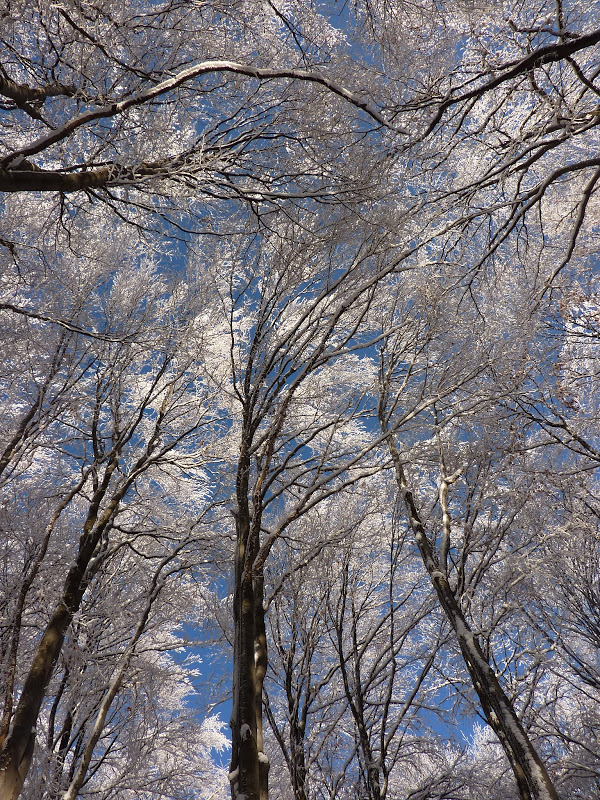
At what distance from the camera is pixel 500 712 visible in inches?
188

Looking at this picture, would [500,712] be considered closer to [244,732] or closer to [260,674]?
[260,674]

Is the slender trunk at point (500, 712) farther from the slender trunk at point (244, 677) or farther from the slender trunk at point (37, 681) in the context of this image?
the slender trunk at point (37, 681)

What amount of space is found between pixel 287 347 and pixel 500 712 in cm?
395

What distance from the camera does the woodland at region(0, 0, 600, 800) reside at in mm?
3547

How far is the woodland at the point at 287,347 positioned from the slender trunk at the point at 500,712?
37 mm

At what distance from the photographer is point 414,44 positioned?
3982 mm

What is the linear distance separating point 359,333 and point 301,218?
6.80 ft

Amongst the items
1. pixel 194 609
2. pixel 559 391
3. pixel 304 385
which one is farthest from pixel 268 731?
pixel 559 391

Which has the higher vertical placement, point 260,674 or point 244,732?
point 260,674

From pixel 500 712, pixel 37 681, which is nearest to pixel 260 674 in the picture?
pixel 37 681

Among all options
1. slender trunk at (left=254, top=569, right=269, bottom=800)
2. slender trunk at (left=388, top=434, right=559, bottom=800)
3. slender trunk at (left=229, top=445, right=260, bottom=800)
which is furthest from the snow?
slender trunk at (left=388, top=434, right=559, bottom=800)

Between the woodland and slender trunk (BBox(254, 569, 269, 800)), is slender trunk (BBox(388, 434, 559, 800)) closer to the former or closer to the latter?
the woodland

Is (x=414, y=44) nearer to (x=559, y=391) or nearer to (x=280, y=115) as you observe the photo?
(x=280, y=115)

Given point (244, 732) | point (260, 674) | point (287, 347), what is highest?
point (287, 347)
